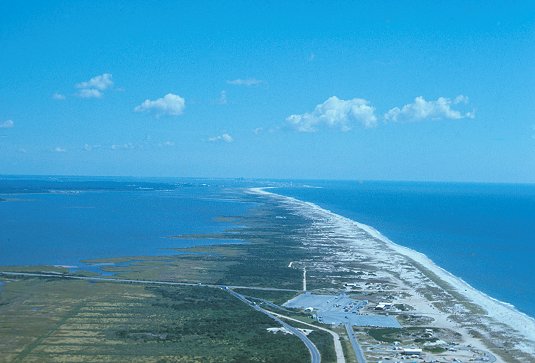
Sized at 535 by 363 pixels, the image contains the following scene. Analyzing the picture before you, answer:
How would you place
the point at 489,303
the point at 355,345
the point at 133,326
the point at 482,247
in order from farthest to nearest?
the point at 482,247 → the point at 489,303 → the point at 133,326 → the point at 355,345

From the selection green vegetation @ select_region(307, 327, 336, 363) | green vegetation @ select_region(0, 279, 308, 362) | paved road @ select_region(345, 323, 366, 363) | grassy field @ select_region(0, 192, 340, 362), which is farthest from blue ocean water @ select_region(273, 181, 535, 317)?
green vegetation @ select_region(0, 279, 308, 362)

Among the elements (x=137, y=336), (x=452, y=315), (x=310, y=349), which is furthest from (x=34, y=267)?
(x=452, y=315)

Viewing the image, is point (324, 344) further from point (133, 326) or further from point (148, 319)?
point (133, 326)

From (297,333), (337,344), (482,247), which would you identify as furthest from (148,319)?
(482,247)

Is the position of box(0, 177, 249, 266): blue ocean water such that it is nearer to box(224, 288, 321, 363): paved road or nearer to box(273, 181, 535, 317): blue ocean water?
box(224, 288, 321, 363): paved road

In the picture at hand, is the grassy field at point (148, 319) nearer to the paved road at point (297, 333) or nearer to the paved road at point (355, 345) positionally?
the paved road at point (297, 333)

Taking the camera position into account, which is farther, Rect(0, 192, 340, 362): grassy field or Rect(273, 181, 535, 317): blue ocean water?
Rect(273, 181, 535, 317): blue ocean water

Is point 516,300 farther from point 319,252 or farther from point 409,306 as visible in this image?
point 319,252

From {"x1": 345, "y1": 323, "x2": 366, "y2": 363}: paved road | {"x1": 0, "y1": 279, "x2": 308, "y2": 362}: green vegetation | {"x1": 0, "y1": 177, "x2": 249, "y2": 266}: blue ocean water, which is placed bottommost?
{"x1": 345, "y1": 323, "x2": 366, "y2": 363}: paved road

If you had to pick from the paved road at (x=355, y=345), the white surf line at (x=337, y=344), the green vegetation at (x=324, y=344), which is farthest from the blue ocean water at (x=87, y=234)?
the paved road at (x=355, y=345)
